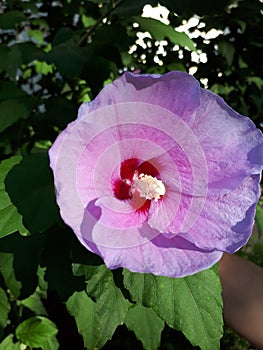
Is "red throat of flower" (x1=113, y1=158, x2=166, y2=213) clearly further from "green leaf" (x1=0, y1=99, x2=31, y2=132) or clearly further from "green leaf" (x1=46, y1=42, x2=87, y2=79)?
"green leaf" (x1=0, y1=99, x2=31, y2=132)

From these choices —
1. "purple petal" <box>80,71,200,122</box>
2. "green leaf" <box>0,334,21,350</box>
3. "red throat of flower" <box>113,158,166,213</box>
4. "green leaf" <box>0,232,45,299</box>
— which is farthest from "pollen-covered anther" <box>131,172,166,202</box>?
"green leaf" <box>0,334,21,350</box>

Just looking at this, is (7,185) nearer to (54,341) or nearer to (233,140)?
(233,140)

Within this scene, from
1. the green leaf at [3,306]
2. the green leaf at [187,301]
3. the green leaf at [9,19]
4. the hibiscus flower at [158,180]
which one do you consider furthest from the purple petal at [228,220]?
the green leaf at [9,19]

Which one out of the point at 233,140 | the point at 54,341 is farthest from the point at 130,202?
the point at 54,341

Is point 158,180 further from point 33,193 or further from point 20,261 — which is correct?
point 20,261

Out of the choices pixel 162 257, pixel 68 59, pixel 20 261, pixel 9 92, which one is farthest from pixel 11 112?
pixel 162 257

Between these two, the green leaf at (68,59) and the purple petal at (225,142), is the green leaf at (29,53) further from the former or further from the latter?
the purple petal at (225,142)

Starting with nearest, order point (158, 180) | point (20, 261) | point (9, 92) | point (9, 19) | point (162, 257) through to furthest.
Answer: point (162, 257) → point (158, 180) → point (20, 261) → point (9, 92) → point (9, 19)
